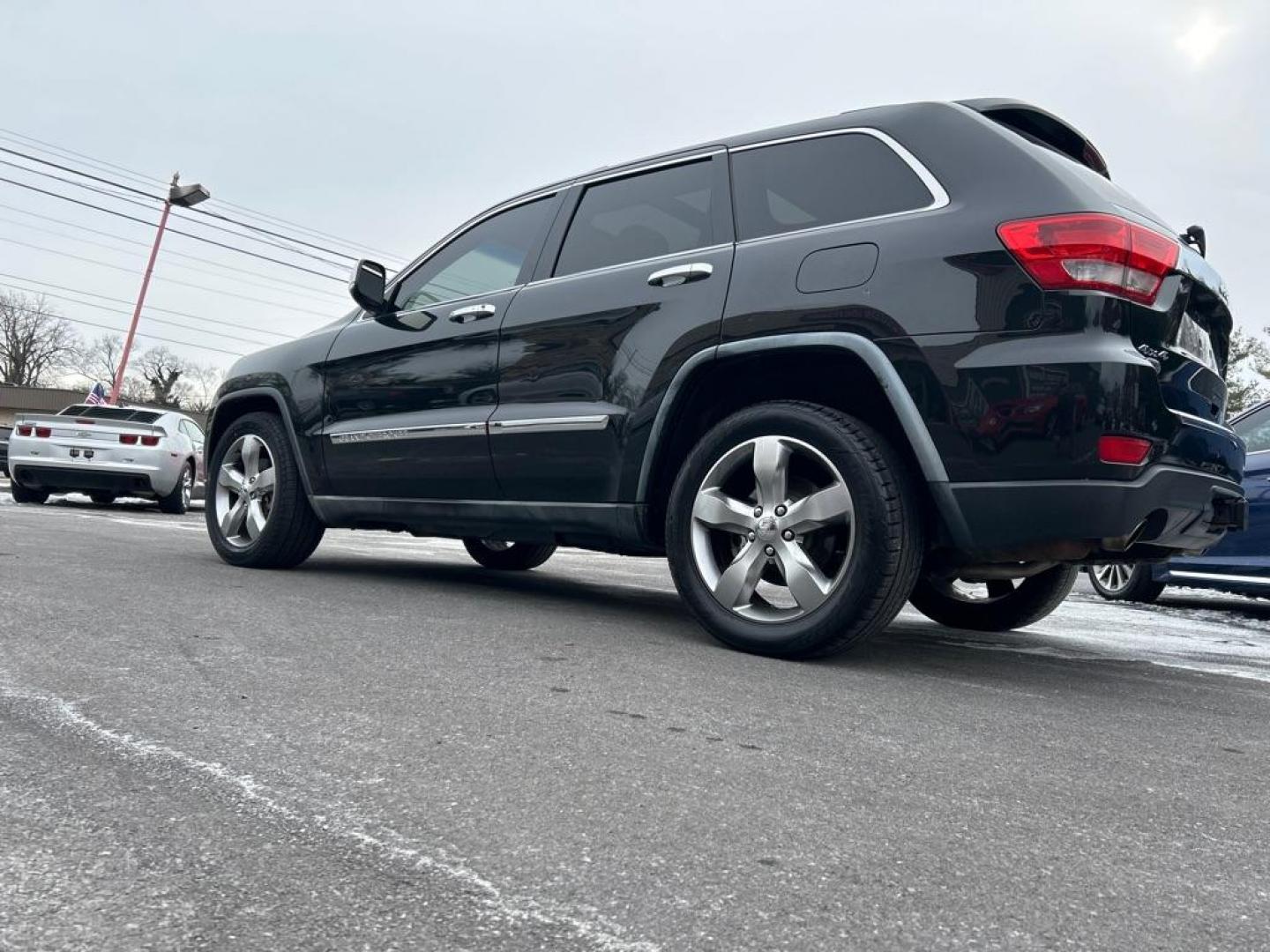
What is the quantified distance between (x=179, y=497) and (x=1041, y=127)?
11938mm

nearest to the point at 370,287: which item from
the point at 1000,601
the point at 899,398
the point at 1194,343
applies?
the point at 899,398

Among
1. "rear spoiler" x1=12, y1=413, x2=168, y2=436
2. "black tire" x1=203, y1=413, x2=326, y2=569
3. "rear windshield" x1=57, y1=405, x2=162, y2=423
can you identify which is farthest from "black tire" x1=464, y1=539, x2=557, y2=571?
"rear windshield" x1=57, y1=405, x2=162, y2=423

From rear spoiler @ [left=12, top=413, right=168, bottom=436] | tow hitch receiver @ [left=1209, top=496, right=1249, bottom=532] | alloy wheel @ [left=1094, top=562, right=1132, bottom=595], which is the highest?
alloy wheel @ [left=1094, top=562, right=1132, bottom=595]

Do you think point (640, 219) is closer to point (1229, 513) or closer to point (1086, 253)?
point (1086, 253)

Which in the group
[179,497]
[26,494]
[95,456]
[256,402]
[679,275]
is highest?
[679,275]

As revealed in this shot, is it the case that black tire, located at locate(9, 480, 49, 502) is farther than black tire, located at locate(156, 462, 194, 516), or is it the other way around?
black tire, located at locate(156, 462, 194, 516)

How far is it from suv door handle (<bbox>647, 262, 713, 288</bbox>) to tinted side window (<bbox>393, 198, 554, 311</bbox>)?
35.0 inches

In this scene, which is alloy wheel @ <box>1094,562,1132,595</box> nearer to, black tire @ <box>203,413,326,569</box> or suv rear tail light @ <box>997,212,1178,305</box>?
suv rear tail light @ <box>997,212,1178,305</box>

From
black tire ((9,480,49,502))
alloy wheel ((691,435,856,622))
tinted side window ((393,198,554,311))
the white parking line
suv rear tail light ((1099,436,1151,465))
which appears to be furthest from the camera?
black tire ((9,480,49,502))

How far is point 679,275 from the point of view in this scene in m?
3.74

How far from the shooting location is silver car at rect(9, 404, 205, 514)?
12.2 meters

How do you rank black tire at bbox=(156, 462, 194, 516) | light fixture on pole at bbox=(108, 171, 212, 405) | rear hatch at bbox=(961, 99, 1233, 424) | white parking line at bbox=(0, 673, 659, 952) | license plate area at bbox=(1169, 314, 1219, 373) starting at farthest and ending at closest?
1. light fixture on pole at bbox=(108, 171, 212, 405)
2. black tire at bbox=(156, 462, 194, 516)
3. license plate area at bbox=(1169, 314, 1219, 373)
4. rear hatch at bbox=(961, 99, 1233, 424)
5. white parking line at bbox=(0, 673, 659, 952)

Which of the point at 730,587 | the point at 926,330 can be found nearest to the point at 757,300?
the point at 926,330

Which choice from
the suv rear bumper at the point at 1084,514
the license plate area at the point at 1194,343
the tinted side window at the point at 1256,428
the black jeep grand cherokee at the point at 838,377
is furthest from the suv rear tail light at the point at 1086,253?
the tinted side window at the point at 1256,428
